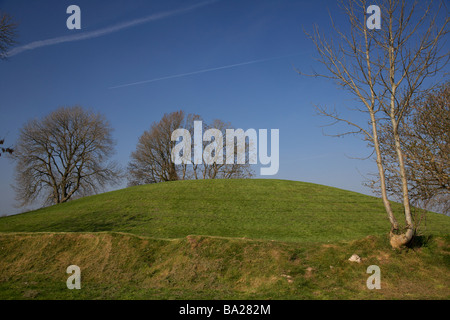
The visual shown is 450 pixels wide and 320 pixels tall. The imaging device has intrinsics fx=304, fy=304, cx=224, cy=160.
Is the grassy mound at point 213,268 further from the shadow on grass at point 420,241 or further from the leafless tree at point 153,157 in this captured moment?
the leafless tree at point 153,157

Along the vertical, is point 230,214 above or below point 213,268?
above

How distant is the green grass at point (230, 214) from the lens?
67.2 feet

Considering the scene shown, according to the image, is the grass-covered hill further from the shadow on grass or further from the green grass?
the green grass

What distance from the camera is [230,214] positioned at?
25016 mm

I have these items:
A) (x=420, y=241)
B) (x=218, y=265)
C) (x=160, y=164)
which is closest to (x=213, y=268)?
(x=218, y=265)

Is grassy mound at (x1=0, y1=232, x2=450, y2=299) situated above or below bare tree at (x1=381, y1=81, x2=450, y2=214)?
below

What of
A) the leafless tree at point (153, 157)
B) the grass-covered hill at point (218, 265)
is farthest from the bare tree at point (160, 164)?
the grass-covered hill at point (218, 265)

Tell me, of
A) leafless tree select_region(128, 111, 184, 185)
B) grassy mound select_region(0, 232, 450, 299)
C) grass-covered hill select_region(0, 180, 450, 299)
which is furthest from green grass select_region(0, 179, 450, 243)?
leafless tree select_region(128, 111, 184, 185)

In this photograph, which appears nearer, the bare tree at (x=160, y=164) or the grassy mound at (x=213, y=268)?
the grassy mound at (x=213, y=268)

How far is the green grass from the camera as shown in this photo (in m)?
20.5

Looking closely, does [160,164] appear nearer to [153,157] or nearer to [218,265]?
[153,157]

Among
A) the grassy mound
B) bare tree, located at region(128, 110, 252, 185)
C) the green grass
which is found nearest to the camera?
the grassy mound
